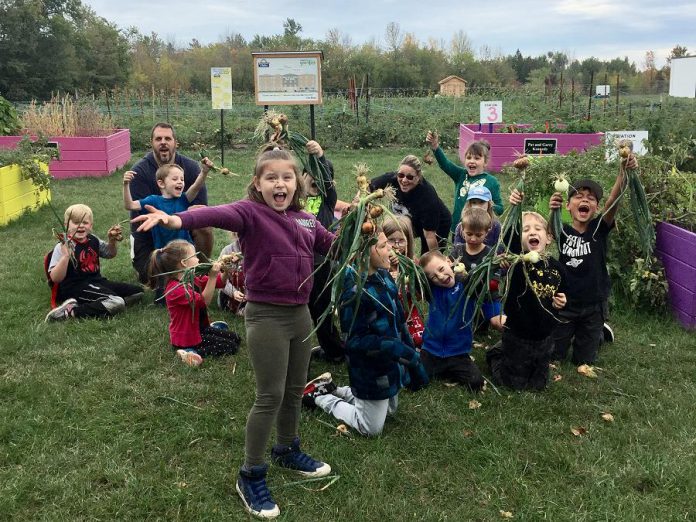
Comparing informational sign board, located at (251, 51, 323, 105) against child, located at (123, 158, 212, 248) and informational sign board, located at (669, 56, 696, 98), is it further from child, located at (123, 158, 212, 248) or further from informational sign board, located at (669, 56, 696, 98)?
informational sign board, located at (669, 56, 696, 98)

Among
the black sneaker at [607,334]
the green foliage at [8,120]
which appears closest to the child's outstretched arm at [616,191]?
the black sneaker at [607,334]

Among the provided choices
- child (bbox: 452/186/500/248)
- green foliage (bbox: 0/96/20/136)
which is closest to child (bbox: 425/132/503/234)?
child (bbox: 452/186/500/248)

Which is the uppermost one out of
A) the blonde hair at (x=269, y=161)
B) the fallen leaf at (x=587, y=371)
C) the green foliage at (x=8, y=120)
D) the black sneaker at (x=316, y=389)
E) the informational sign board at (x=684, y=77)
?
the informational sign board at (x=684, y=77)

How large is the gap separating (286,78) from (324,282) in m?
8.79

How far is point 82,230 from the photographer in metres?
5.66

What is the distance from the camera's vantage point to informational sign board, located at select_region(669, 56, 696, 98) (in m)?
32.8

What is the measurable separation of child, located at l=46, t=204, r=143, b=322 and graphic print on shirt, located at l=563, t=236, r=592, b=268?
382 centimetres

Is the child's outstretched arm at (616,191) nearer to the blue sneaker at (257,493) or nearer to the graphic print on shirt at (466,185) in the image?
the graphic print on shirt at (466,185)

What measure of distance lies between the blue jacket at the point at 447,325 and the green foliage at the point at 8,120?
12860 millimetres

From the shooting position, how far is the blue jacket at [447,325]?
4266mm

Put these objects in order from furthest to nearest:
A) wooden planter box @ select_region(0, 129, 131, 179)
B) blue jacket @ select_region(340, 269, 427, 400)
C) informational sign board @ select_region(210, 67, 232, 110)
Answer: wooden planter box @ select_region(0, 129, 131, 179) → informational sign board @ select_region(210, 67, 232, 110) → blue jacket @ select_region(340, 269, 427, 400)

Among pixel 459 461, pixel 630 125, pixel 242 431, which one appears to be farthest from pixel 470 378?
pixel 630 125

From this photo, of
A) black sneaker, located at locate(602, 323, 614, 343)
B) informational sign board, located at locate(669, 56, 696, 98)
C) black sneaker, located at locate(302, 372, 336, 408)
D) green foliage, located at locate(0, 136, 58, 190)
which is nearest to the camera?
black sneaker, located at locate(302, 372, 336, 408)

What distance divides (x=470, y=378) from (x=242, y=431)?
63.1 inches
